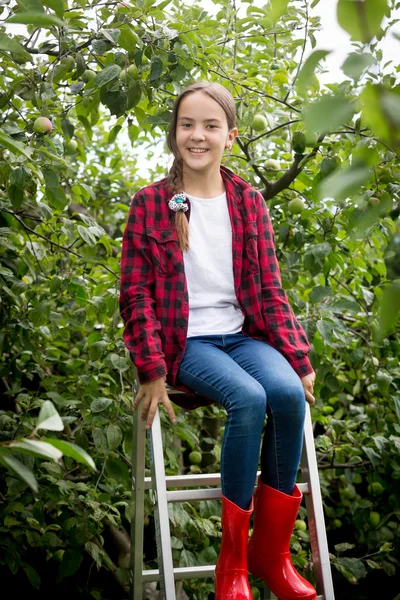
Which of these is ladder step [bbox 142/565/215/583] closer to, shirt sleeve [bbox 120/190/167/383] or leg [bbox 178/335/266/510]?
leg [bbox 178/335/266/510]

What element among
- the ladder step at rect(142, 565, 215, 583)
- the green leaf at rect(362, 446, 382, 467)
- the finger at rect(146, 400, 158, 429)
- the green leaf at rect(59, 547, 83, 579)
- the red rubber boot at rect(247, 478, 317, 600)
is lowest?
the green leaf at rect(59, 547, 83, 579)

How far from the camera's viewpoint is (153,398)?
1509 millimetres

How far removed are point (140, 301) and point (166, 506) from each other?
0.45 metres

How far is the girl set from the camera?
1.43 metres

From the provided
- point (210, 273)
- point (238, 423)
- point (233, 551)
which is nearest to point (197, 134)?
point (210, 273)

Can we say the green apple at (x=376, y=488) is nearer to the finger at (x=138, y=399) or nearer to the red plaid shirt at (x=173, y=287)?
the red plaid shirt at (x=173, y=287)

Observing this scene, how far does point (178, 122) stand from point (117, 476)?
38.3 inches

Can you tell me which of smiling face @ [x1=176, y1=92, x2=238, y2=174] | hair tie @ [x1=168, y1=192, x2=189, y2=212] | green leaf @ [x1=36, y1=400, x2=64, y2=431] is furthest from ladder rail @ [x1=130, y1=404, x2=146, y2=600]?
green leaf @ [x1=36, y1=400, x2=64, y2=431]

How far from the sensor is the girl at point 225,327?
1435 millimetres

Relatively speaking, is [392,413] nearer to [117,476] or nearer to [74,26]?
[117,476]

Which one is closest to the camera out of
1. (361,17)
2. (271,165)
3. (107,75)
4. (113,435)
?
(361,17)

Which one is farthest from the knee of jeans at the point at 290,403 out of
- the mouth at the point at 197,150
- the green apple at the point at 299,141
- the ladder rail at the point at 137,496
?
the green apple at the point at 299,141

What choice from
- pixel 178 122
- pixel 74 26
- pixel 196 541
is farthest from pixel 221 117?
pixel 196 541

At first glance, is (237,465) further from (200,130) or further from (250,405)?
(200,130)
